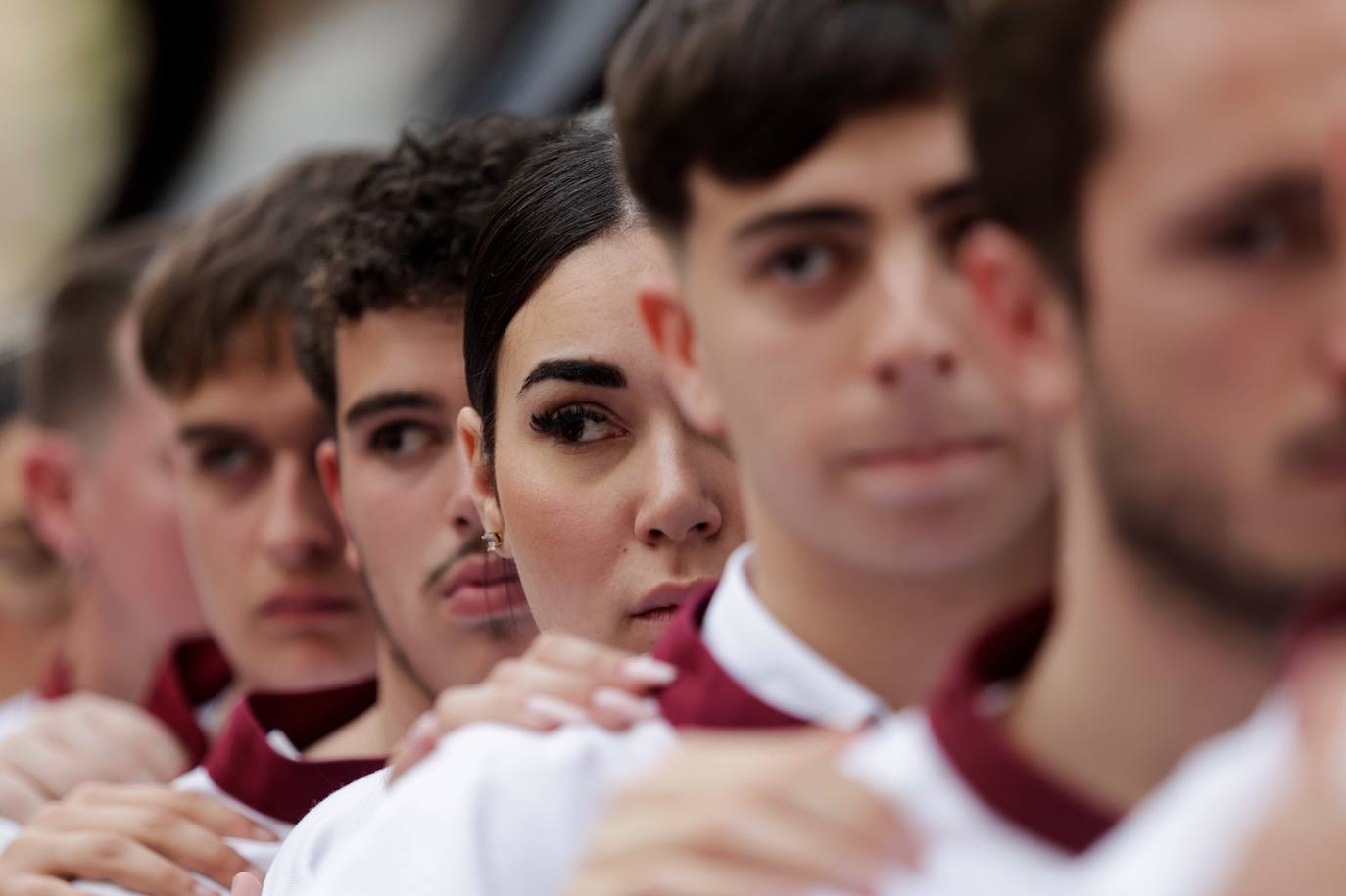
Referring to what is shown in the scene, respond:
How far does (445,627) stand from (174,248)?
971 millimetres

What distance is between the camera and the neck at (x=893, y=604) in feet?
3.73

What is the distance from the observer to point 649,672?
1276 mm

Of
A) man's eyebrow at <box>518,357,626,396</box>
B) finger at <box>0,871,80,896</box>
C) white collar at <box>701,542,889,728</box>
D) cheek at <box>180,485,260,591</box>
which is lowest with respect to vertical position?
white collar at <box>701,542,889,728</box>

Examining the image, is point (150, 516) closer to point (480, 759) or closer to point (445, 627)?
point (445, 627)

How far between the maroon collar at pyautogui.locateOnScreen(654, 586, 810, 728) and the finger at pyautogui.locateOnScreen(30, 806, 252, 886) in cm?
71

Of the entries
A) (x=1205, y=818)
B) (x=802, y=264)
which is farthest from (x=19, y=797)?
(x=1205, y=818)

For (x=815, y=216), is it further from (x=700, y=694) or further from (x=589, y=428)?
(x=589, y=428)

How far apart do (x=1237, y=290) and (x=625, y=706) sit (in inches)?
19.0

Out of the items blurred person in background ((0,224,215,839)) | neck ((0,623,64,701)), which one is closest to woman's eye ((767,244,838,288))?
blurred person in background ((0,224,215,839))

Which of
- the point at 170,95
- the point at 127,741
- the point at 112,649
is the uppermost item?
the point at 170,95

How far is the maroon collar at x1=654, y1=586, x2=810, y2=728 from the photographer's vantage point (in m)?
1.21

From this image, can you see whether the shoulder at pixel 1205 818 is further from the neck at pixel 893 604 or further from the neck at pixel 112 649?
the neck at pixel 112 649

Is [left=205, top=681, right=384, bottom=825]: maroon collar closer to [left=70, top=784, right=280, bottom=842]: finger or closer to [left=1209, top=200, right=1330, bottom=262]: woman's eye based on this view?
[left=70, top=784, right=280, bottom=842]: finger

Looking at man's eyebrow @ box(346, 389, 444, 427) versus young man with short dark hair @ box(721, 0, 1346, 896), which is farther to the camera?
man's eyebrow @ box(346, 389, 444, 427)
